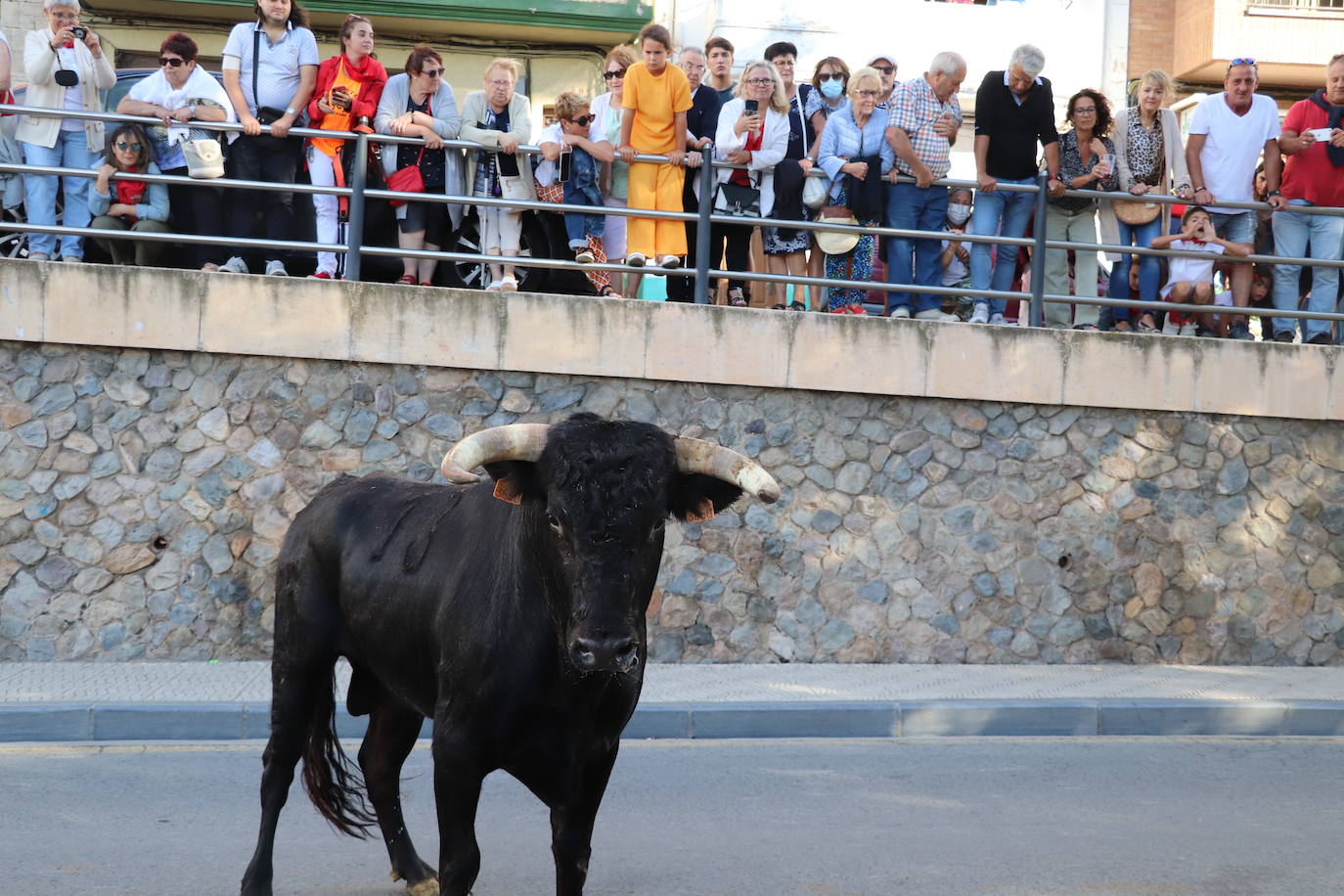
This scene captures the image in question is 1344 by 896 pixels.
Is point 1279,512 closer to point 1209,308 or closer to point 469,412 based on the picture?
point 1209,308

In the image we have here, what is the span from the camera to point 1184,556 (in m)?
10.8

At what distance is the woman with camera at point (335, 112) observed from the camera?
10.4 meters

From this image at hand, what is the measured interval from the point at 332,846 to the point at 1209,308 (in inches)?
294

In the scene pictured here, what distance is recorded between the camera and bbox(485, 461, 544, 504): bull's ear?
442 centimetres

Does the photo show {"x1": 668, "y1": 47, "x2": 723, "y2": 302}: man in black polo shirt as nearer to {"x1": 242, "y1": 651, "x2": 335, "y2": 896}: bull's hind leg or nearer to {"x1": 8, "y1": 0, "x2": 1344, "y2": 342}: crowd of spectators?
{"x1": 8, "y1": 0, "x2": 1344, "y2": 342}: crowd of spectators

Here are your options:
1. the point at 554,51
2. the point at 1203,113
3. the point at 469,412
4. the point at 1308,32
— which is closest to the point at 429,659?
the point at 469,412

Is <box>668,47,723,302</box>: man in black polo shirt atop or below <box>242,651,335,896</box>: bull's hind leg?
atop

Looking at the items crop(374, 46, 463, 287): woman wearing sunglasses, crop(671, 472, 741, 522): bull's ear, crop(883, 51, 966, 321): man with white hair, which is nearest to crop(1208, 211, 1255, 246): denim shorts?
crop(883, 51, 966, 321): man with white hair

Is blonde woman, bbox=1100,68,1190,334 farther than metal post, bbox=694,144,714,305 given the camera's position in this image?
Yes

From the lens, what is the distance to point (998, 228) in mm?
11047

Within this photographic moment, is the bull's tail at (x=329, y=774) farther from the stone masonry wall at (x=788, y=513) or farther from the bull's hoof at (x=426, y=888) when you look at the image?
the stone masonry wall at (x=788, y=513)

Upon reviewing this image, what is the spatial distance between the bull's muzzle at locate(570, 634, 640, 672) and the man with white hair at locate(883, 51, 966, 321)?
713cm

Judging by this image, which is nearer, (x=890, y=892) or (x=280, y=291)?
(x=890, y=892)

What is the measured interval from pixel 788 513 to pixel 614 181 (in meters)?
2.72
